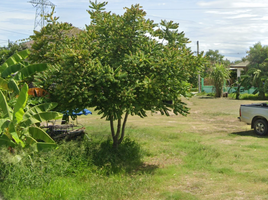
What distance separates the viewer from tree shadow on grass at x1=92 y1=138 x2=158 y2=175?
30.2 feet

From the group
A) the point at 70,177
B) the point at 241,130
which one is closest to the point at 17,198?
the point at 70,177

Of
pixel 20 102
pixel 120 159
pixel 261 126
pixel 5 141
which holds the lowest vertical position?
pixel 120 159

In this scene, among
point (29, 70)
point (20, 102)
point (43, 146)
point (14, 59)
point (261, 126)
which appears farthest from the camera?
point (261, 126)

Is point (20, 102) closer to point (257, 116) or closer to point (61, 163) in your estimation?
point (61, 163)

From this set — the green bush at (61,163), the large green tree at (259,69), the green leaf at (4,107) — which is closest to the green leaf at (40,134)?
the green bush at (61,163)

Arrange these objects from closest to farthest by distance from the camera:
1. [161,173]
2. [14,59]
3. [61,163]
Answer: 1. [61,163]
2. [161,173]
3. [14,59]

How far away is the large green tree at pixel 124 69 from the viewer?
8.30 metres

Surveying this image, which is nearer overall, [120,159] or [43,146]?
[43,146]

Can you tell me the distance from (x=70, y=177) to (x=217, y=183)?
3.80 meters

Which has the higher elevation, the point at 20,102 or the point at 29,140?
the point at 20,102

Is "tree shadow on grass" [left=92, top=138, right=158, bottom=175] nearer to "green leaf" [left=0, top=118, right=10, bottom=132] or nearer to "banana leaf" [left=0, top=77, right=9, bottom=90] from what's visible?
"green leaf" [left=0, top=118, right=10, bottom=132]

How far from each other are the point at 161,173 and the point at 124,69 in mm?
3193

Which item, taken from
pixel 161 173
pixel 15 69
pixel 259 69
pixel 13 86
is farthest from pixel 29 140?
pixel 259 69

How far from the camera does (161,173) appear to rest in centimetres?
904
